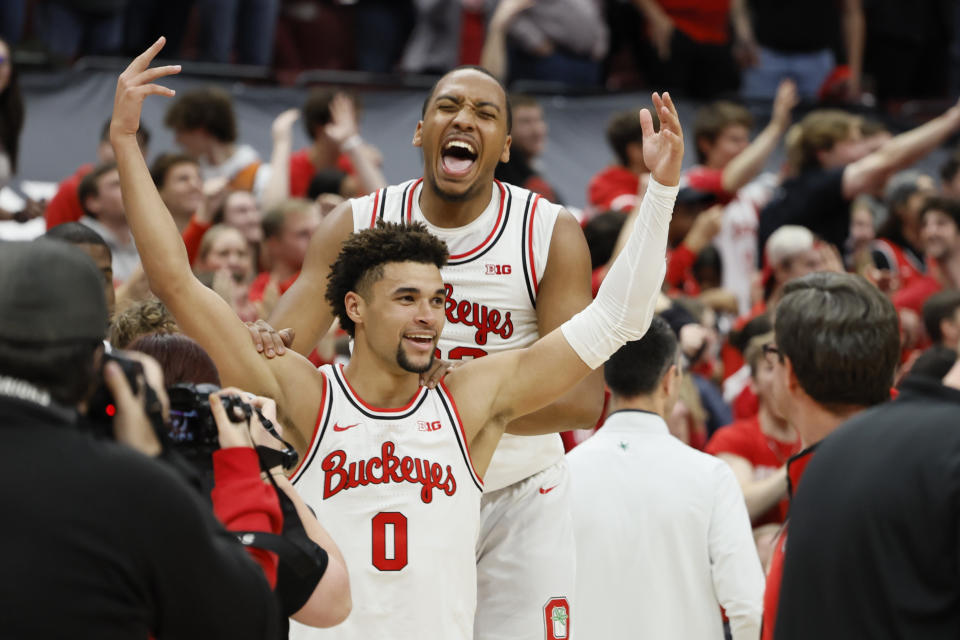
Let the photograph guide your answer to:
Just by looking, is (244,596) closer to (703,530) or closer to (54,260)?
(54,260)

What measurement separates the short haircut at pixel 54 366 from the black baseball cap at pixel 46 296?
0.5 inches

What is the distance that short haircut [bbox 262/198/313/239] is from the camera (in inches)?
293

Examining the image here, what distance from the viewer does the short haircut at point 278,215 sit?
743 cm

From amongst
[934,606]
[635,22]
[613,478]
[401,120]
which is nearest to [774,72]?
[635,22]

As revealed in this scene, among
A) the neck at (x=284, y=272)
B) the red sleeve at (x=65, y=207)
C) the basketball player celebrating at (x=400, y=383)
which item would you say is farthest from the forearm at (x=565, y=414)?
the red sleeve at (x=65, y=207)

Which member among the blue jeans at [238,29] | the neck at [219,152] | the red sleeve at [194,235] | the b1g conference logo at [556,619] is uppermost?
the blue jeans at [238,29]

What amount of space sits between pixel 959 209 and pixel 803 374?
17.0 feet

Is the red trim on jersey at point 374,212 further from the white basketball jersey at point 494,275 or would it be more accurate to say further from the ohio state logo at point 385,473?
the ohio state logo at point 385,473

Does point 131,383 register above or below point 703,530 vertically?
above

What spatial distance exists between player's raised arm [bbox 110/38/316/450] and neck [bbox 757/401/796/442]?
100 inches

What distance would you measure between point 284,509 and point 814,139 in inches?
259

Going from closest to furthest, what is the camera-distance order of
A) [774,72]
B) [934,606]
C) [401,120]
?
[934,606]
[401,120]
[774,72]

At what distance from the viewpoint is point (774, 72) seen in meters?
12.0

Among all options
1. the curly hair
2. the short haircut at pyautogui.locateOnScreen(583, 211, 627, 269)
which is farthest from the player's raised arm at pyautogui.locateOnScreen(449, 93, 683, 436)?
the short haircut at pyautogui.locateOnScreen(583, 211, 627, 269)
